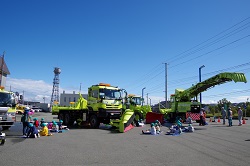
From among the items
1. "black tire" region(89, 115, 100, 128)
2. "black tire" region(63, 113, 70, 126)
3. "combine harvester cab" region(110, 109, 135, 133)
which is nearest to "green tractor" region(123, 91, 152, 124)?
"black tire" region(89, 115, 100, 128)

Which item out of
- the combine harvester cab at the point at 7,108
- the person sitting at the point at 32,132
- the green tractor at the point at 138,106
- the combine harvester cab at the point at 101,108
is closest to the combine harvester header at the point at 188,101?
the green tractor at the point at 138,106

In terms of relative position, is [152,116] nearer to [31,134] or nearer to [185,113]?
[185,113]

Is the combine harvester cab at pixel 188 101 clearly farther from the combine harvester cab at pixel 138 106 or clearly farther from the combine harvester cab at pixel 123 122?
the combine harvester cab at pixel 123 122

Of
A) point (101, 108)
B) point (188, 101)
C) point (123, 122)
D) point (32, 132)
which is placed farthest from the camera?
point (188, 101)

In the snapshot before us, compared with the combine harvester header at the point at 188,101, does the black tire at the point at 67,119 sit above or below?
below

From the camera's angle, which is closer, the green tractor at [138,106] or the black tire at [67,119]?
the black tire at [67,119]

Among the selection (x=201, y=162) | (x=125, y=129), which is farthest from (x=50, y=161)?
(x=125, y=129)

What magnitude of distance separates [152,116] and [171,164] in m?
15.5

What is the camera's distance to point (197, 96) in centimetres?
2356

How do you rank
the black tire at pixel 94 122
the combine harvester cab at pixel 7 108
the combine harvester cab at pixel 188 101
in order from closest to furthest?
the combine harvester cab at pixel 7 108, the black tire at pixel 94 122, the combine harvester cab at pixel 188 101

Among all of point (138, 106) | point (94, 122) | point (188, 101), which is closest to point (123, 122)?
point (94, 122)

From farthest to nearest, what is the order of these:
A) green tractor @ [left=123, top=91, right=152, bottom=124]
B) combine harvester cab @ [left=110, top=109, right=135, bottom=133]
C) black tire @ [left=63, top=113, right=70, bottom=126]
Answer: green tractor @ [left=123, top=91, right=152, bottom=124]
black tire @ [left=63, top=113, right=70, bottom=126]
combine harvester cab @ [left=110, top=109, right=135, bottom=133]

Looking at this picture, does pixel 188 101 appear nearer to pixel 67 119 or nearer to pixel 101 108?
A: pixel 101 108

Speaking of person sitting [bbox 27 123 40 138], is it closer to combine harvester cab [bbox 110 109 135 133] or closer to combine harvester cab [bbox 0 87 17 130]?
combine harvester cab [bbox 0 87 17 130]
